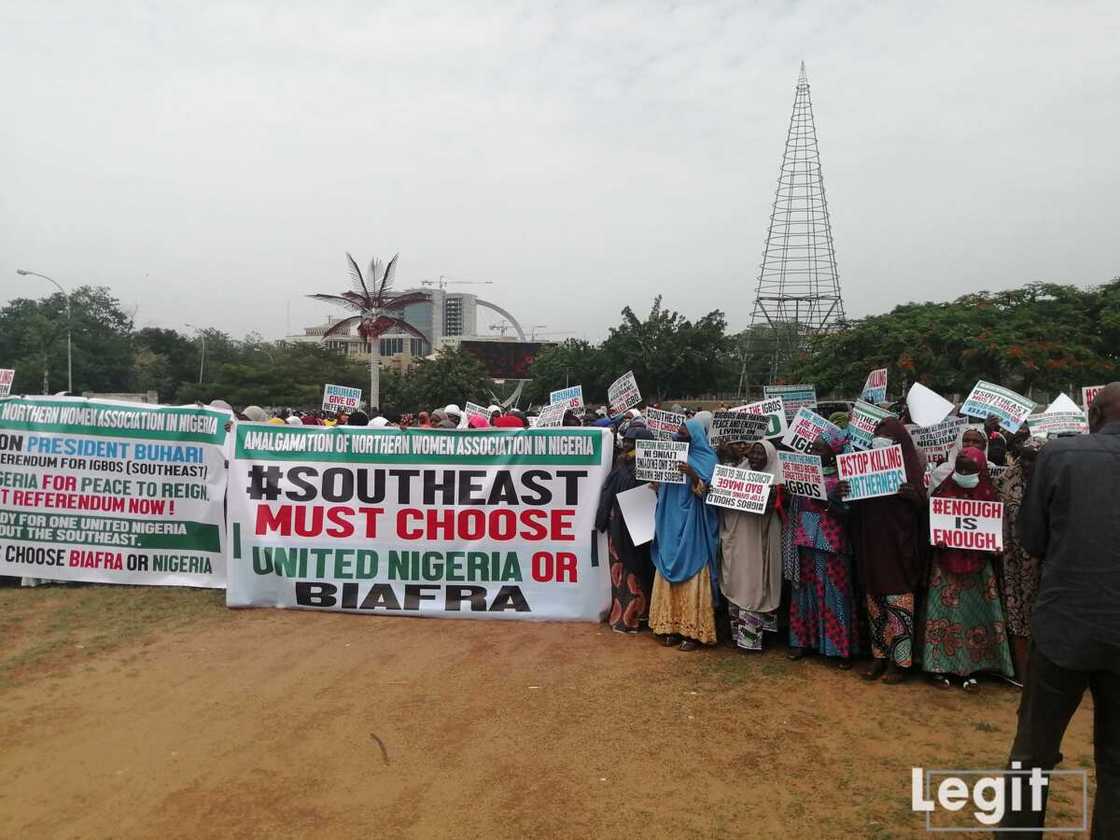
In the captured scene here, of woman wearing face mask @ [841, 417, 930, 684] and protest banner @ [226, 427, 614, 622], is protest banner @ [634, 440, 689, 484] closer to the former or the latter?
protest banner @ [226, 427, 614, 622]

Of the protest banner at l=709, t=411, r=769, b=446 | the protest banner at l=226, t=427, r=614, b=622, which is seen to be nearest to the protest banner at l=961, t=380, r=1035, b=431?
the protest banner at l=709, t=411, r=769, b=446

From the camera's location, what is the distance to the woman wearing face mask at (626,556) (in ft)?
19.5

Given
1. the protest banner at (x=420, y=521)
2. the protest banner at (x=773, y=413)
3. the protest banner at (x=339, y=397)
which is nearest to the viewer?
the protest banner at (x=773, y=413)

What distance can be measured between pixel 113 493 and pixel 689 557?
212 inches

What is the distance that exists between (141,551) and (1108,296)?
25619 millimetres

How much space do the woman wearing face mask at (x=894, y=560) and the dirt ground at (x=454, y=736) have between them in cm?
23

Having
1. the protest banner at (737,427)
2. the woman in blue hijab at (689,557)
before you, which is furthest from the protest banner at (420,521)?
the protest banner at (737,427)

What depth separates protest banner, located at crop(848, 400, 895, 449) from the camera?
525cm

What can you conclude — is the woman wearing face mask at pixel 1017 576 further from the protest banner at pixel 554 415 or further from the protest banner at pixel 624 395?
the protest banner at pixel 554 415

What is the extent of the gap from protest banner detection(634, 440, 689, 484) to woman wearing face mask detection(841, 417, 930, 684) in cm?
118

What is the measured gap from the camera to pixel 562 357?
41938 mm

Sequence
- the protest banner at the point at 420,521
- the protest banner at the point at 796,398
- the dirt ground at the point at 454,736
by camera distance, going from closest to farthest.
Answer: the dirt ground at the point at 454,736, the protest banner at the point at 420,521, the protest banner at the point at 796,398

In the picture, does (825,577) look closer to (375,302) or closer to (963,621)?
(963,621)

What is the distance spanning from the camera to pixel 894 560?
16.0 feet
